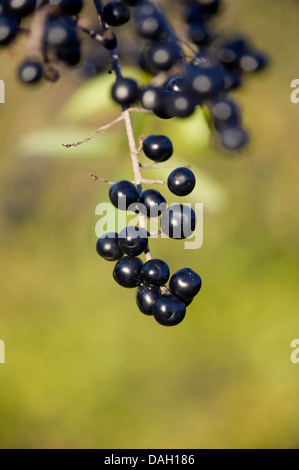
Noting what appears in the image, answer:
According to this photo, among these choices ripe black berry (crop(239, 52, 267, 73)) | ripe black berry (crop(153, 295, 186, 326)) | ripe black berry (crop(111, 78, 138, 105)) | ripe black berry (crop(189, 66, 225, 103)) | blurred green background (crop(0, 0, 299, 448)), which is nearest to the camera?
ripe black berry (crop(189, 66, 225, 103))

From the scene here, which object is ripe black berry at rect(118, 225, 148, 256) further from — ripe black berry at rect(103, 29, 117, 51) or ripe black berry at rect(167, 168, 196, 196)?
ripe black berry at rect(103, 29, 117, 51)

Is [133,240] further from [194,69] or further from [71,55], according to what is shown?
[71,55]

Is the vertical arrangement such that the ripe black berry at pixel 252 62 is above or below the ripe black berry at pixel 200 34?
below

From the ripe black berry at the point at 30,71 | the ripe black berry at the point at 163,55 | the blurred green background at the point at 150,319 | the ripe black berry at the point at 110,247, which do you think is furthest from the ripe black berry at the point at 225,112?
the blurred green background at the point at 150,319

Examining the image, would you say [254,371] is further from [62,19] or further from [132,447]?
[62,19]

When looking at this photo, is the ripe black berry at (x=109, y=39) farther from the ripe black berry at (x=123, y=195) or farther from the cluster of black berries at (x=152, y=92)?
the ripe black berry at (x=123, y=195)

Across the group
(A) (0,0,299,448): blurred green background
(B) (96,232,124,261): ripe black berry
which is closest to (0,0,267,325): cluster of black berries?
(B) (96,232,124,261): ripe black berry

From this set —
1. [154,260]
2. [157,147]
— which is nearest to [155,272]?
[154,260]
